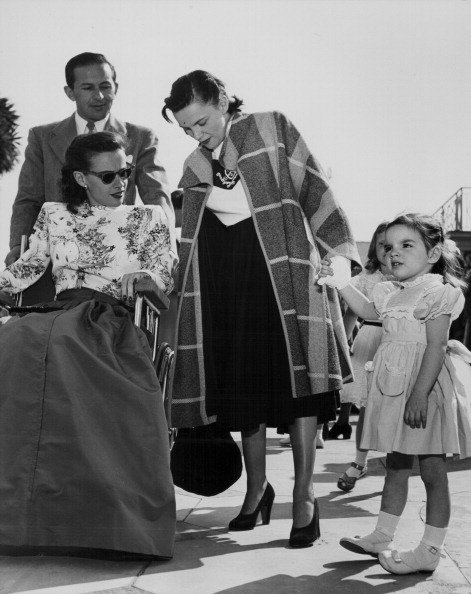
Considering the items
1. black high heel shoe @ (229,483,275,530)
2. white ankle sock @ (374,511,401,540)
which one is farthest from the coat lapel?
white ankle sock @ (374,511,401,540)

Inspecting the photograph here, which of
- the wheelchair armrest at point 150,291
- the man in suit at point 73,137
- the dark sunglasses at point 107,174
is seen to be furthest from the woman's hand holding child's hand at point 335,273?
the man in suit at point 73,137

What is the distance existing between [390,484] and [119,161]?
1.65 m

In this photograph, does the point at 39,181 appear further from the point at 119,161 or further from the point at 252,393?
the point at 252,393

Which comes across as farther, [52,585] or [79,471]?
[79,471]

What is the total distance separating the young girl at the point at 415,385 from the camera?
8.87 ft

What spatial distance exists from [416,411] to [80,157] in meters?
1.71

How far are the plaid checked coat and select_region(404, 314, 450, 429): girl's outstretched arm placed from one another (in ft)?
1.44

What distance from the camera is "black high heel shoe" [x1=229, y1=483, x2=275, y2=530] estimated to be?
3232 mm

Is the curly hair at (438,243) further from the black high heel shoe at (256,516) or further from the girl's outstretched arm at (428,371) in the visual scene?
the black high heel shoe at (256,516)

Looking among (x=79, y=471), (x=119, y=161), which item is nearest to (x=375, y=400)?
(x=79, y=471)

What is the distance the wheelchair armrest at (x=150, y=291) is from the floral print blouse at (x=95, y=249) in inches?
4.3

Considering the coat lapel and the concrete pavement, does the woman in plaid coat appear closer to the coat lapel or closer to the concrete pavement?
the concrete pavement

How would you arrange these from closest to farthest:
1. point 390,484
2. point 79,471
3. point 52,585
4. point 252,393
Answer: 1. point 52,585
2. point 79,471
3. point 390,484
4. point 252,393

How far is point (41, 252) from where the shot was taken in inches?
140
